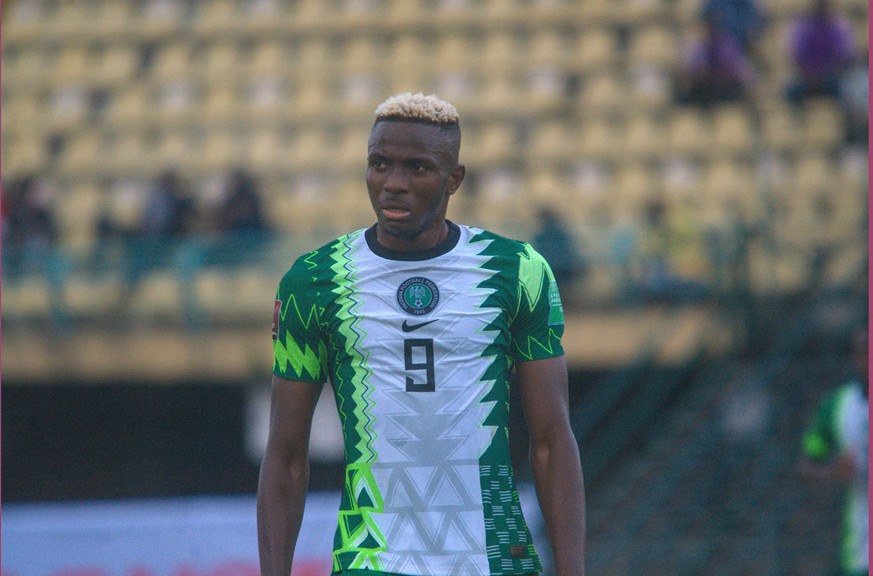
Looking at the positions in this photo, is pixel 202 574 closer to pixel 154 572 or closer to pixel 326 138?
pixel 154 572

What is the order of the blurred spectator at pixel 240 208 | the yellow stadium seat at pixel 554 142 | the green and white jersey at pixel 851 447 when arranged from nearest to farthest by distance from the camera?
the green and white jersey at pixel 851 447, the blurred spectator at pixel 240 208, the yellow stadium seat at pixel 554 142

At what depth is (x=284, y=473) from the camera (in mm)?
3814

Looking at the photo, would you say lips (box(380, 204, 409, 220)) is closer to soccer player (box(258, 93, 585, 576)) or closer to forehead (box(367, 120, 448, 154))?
soccer player (box(258, 93, 585, 576))

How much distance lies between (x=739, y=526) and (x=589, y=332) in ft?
7.43

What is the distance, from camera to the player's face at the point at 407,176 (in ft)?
12.5

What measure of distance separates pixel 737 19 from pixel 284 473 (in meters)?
11.7

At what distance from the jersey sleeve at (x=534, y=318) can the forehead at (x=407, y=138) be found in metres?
0.41

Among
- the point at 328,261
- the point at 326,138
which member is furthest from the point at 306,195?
the point at 328,261

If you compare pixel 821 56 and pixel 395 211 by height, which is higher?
pixel 821 56

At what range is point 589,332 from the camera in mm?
12055

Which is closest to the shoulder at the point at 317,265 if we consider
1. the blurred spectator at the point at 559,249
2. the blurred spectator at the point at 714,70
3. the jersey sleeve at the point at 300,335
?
the jersey sleeve at the point at 300,335

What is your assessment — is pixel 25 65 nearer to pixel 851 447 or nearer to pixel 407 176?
pixel 851 447

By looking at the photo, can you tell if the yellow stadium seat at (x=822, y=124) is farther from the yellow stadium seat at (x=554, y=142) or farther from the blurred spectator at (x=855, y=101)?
the yellow stadium seat at (x=554, y=142)

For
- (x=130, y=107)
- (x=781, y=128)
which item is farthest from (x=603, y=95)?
(x=130, y=107)
